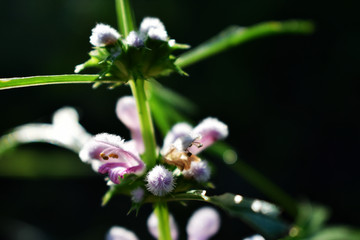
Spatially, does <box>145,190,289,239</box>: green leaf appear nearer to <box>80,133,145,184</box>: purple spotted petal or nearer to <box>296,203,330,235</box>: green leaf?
<box>80,133,145,184</box>: purple spotted petal

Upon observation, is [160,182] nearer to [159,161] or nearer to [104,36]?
[159,161]

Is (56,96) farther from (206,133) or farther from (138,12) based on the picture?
(206,133)

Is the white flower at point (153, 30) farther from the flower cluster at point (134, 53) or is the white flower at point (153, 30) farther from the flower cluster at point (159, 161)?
the flower cluster at point (159, 161)

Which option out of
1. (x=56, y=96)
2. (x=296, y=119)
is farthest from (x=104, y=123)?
(x=296, y=119)

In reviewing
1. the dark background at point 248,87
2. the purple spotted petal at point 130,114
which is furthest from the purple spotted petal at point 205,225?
the dark background at point 248,87

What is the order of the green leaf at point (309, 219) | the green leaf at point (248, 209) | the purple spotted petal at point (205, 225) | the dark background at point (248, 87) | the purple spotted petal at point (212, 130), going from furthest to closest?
the dark background at point (248, 87)
the green leaf at point (309, 219)
the purple spotted petal at point (205, 225)
the purple spotted petal at point (212, 130)
the green leaf at point (248, 209)

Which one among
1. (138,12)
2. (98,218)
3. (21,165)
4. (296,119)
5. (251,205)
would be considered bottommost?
(251,205)
